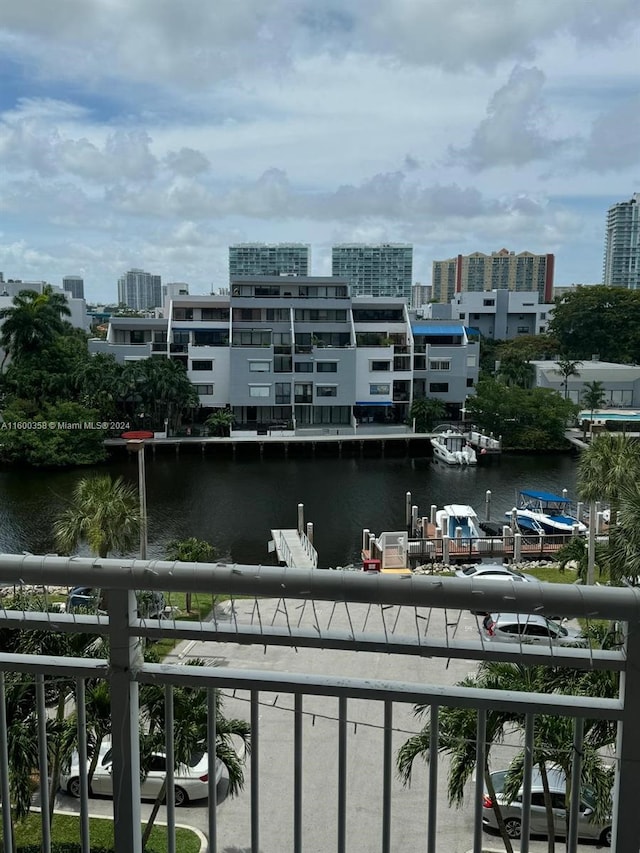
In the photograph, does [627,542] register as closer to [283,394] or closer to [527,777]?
[527,777]

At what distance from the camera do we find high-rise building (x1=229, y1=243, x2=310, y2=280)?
277 ft

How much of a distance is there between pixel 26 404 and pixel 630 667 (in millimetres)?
32473

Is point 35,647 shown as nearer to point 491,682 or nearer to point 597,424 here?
point 491,682

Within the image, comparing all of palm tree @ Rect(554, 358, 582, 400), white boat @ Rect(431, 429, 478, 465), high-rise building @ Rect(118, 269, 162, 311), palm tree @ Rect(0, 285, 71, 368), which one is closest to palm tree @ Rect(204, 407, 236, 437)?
palm tree @ Rect(0, 285, 71, 368)

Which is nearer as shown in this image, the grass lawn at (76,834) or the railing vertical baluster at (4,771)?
the railing vertical baluster at (4,771)

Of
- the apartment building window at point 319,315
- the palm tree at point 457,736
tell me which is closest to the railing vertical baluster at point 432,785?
the palm tree at point 457,736

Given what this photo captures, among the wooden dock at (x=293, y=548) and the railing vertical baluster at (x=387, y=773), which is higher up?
the railing vertical baluster at (x=387, y=773)

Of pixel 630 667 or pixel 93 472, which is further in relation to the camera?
pixel 93 472

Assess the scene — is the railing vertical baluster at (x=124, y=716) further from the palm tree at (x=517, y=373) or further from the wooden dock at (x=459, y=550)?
the palm tree at (x=517, y=373)

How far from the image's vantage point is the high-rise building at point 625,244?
9450cm

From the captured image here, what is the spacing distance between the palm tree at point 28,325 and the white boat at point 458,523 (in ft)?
71.1

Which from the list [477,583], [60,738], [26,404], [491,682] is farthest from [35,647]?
[26,404]

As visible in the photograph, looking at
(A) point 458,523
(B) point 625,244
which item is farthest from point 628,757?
(B) point 625,244

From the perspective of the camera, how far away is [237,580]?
158 cm
